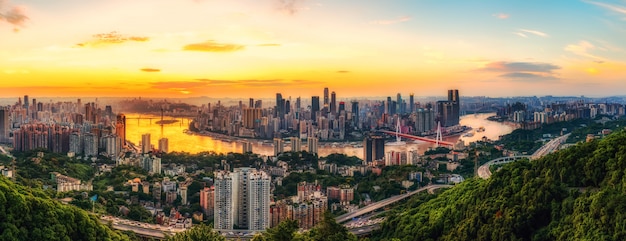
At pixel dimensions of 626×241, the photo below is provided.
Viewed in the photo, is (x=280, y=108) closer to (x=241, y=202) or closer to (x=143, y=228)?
(x=241, y=202)

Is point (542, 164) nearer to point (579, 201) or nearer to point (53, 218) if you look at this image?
point (579, 201)

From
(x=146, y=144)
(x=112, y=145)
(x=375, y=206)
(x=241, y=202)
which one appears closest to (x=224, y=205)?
(x=241, y=202)

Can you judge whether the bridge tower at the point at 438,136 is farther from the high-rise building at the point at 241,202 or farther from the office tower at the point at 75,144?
the high-rise building at the point at 241,202

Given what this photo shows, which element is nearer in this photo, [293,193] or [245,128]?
[293,193]

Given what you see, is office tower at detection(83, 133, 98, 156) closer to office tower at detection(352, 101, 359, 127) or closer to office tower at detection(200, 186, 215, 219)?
office tower at detection(200, 186, 215, 219)

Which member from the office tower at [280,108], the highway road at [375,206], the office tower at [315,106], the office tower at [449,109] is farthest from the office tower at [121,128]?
the office tower at [449,109]

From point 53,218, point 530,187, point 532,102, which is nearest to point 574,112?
point 532,102
